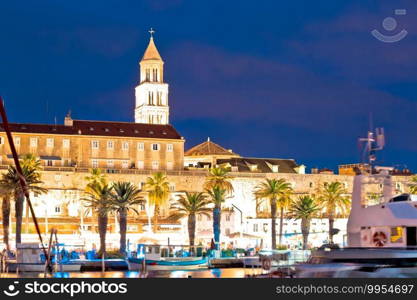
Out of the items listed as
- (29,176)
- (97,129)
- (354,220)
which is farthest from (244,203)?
(354,220)

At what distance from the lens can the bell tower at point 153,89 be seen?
176000 mm

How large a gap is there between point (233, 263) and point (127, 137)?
45.9 meters

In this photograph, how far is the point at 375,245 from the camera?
42.6 metres

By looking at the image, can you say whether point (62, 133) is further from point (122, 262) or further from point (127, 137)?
point (122, 262)

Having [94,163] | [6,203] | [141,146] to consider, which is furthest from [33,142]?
[6,203]

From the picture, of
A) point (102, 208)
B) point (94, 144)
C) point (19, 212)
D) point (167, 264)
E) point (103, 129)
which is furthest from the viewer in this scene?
point (103, 129)

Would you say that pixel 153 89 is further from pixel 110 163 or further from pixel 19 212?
pixel 19 212

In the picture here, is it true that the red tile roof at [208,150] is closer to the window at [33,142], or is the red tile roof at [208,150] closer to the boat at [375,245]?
the window at [33,142]

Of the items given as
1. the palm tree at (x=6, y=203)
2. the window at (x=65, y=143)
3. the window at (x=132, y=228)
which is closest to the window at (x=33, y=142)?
the window at (x=65, y=143)

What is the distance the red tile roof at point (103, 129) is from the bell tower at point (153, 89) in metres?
39.1

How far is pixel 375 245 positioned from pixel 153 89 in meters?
136

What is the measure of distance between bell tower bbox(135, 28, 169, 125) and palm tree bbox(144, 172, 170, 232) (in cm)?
5602

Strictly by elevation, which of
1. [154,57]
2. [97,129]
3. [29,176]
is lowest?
[29,176]

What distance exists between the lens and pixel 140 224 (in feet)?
381
